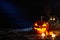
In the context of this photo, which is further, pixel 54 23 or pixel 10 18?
pixel 54 23

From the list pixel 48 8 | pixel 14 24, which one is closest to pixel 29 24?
pixel 14 24

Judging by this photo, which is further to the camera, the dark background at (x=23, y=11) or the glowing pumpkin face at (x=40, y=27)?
the dark background at (x=23, y=11)

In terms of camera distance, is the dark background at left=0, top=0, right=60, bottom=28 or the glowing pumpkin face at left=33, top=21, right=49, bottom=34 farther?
the dark background at left=0, top=0, right=60, bottom=28

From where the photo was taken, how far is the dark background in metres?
5.16

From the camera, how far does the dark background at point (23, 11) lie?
16.9 ft

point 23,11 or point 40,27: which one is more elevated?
point 23,11

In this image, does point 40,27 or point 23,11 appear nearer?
point 40,27

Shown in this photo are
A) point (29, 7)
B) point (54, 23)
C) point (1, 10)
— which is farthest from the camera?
point (54, 23)

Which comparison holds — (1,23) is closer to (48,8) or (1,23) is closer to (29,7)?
(29,7)

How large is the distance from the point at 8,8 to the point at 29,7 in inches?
30.4

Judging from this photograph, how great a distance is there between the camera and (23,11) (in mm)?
5367

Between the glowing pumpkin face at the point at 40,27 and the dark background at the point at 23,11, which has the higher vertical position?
the dark background at the point at 23,11

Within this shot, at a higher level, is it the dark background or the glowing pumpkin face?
the dark background

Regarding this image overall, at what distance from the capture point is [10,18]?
5.34 m
